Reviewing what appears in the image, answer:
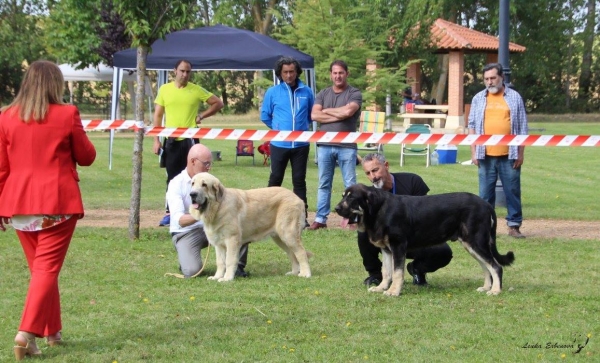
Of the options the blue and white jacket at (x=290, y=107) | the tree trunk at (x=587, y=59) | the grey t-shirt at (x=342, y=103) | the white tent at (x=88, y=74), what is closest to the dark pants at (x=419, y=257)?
the grey t-shirt at (x=342, y=103)

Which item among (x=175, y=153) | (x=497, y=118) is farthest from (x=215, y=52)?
(x=497, y=118)

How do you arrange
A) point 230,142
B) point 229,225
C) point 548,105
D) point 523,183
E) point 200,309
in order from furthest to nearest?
1. point 548,105
2. point 230,142
3. point 523,183
4. point 229,225
5. point 200,309

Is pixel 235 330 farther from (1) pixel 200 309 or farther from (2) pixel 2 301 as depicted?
(2) pixel 2 301

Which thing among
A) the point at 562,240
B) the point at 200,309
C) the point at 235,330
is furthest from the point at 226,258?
the point at 562,240

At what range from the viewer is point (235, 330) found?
21.0 feet

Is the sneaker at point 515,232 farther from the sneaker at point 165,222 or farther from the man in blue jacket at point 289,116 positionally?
the sneaker at point 165,222

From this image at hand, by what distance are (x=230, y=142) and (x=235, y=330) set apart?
2377 centimetres

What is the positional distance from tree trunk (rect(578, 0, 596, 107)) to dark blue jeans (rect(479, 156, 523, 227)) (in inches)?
1779

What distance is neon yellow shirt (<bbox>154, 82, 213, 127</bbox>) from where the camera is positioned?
11531 mm

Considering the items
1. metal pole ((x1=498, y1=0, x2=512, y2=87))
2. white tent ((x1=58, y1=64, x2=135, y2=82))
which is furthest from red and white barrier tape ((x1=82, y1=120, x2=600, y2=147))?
white tent ((x1=58, y1=64, x2=135, y2=82))

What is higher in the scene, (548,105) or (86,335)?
(548,105)

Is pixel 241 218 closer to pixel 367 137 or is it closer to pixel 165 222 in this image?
pixel 367 137

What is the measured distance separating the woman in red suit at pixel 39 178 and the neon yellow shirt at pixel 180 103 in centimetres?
583

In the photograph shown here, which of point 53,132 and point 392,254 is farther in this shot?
point 392,254
